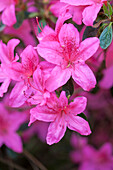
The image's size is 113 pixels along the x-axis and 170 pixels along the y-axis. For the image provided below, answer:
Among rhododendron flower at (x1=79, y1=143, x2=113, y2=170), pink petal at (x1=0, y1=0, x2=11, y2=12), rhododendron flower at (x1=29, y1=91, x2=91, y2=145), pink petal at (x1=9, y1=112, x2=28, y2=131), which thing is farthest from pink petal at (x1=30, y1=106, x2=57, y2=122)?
rhododendron flower at (x1=79, y1=143, x2=113, y2=170)

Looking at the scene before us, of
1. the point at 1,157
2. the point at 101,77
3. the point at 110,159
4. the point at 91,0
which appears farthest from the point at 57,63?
the point at 110,159

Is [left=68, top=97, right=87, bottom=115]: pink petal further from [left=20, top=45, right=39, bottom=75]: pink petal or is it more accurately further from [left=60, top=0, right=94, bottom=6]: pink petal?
[left=60, top=0, right=94, bottom=6]: pink petal

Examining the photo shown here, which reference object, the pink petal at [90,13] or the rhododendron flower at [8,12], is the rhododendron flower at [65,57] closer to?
the pink petal at [90,13]

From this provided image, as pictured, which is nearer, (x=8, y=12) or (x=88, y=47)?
(x=88, y=47)

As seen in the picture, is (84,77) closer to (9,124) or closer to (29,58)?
(29,58)

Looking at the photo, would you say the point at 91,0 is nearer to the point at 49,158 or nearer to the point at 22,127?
→ the point at 22,127

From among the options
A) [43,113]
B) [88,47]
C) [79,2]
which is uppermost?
[79,2]

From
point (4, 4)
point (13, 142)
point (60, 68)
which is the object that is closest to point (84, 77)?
point (60, 68)

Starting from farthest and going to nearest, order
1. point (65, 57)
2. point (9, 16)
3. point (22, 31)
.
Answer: point (22, 31), point (9, 16), point (65, 57)
